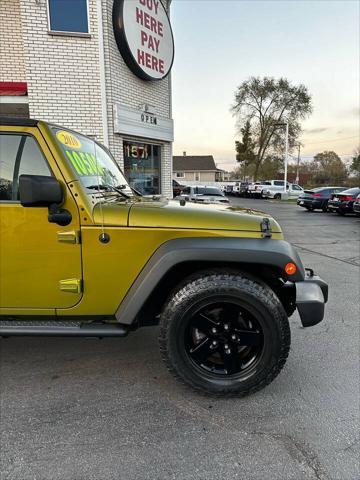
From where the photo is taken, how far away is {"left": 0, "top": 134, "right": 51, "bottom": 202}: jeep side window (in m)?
2.43

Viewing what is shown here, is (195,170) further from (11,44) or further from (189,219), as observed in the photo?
(189,219)

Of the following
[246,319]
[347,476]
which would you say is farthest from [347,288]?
[347,476]

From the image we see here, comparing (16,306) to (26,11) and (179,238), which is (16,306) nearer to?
(179,238)

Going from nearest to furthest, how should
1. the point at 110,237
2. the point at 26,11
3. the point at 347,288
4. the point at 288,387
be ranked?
the point at 110,237 < the point at 288,387 < the point at 347,288 < the point at 26,11

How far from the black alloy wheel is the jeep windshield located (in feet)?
4.31

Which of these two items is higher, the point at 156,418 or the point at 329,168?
→ the point at 329,168

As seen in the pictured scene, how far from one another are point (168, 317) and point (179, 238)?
577 mm

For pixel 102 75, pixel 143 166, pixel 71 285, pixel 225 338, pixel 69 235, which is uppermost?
pixel 102 75

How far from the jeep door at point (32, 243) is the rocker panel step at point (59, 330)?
0.10 metres

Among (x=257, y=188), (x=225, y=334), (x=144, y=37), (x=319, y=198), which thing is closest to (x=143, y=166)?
(x=144, y=37)

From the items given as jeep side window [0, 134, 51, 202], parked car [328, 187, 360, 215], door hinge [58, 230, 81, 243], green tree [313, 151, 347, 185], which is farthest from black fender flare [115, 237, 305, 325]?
green tree [313, 151, 347, 185]

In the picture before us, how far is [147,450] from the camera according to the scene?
2027 millimetres

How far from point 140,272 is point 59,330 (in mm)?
739

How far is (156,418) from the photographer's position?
2305 mm
